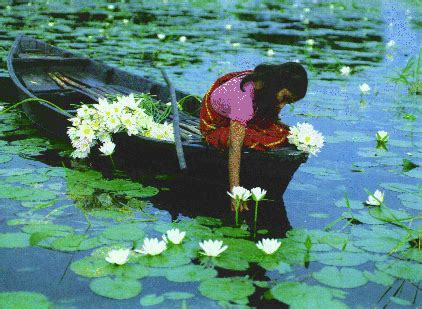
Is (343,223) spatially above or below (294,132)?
below

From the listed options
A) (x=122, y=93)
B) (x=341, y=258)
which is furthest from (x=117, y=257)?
(x=122, y=93)

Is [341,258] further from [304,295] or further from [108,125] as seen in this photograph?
[108,125]

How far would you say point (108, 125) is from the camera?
4176 mm

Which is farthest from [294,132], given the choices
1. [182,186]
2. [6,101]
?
[6,101]

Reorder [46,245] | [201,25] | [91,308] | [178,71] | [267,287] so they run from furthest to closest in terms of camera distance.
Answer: [201,25] < [178,71] < [46,245] < [267,287] < [91,308]

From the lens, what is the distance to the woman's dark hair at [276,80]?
134 inches

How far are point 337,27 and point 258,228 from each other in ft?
33.5

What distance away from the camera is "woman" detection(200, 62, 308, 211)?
3.44m

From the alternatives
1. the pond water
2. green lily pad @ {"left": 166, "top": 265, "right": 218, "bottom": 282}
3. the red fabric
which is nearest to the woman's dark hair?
the red fabric

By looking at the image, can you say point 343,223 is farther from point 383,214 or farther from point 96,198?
point 96,198

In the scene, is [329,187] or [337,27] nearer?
[329,187]

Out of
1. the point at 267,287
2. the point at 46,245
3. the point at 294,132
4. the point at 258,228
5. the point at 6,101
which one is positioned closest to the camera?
the point at 267,287

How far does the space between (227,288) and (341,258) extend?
0.69 metres

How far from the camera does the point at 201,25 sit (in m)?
12.4
